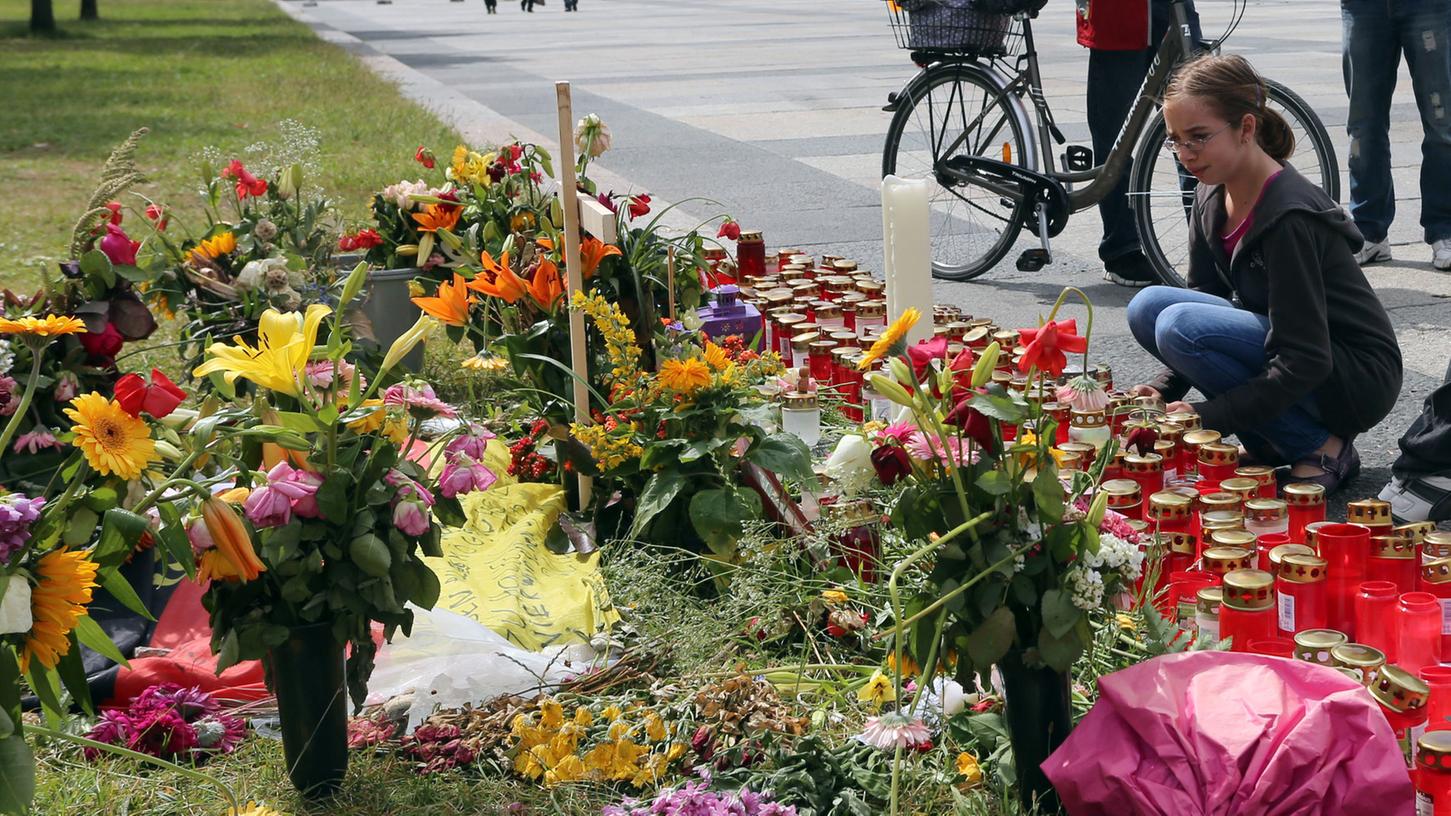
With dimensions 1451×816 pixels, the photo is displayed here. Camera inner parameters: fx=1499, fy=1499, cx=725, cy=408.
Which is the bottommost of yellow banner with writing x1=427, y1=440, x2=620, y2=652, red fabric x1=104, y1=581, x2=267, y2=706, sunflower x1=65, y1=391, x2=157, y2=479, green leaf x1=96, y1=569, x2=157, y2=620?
red fabric x1=104, y1=581, x2=267, y2=706

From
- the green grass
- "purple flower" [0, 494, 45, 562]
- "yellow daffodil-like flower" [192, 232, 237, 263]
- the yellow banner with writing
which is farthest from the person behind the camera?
the green grass

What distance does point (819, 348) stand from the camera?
354 centimetres

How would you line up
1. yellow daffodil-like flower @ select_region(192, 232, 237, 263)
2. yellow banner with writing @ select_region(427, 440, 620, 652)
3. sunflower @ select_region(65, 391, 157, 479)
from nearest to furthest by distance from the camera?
1. sunflower @ select_region(65, 391, 157, 479)
2. yellow banner with writing @ select_region(427, 440, 620, 652)
3. yellow daffodil-like flower @ select_region(192, 232, 237, 263)

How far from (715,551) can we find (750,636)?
0.67ft

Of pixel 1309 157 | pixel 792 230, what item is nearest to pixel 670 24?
pixel 792 230

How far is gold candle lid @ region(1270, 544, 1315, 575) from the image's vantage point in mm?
2303

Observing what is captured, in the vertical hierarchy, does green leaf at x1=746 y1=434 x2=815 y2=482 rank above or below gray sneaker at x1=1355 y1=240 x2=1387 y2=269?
above

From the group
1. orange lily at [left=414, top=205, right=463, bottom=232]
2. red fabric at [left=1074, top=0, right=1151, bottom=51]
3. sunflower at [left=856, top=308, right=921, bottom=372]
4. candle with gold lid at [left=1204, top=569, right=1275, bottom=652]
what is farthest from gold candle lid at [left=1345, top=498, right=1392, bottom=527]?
red fabric at [left=1074, top=0, right=1151, bottom=51]

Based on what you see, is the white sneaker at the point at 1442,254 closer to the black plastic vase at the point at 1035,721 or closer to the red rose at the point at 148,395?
the black plastic vase at the point at 1035,721

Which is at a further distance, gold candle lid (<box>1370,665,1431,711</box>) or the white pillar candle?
the white pillar candle

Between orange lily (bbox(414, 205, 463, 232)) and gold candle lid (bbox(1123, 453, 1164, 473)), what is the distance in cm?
215

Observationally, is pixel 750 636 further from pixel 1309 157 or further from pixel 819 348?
pixel 1309 157

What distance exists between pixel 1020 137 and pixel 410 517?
376 cm

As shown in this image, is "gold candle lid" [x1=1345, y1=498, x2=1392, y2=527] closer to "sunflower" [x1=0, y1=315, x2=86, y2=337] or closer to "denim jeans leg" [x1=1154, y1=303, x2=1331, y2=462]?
"denim jeans leg" [x1=1154, y1=303, x2=1331, y2=462]
